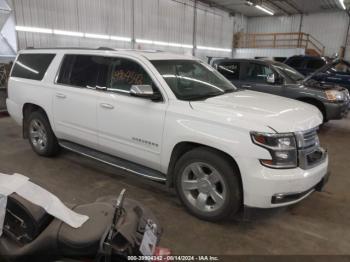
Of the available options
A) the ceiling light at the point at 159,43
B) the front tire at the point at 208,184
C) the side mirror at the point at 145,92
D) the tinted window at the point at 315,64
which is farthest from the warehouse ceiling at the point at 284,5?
→ the front tire at the point at 208,184

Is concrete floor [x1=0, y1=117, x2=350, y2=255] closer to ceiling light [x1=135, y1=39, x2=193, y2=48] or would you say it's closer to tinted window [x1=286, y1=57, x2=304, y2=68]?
tinted window [x1=286, y1=57, x2=304, y2=68]

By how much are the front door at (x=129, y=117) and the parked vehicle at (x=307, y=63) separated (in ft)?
30.4

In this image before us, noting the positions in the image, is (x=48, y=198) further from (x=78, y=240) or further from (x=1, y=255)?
(x=1, y=255)

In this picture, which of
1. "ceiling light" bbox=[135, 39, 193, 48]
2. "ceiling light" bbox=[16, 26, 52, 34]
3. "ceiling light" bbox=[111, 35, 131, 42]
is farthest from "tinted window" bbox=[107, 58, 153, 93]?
"ceiling light" bbox=[135, 39, 193, 48]

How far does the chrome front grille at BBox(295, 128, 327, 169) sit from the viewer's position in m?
2.80

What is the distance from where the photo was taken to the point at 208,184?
119 inches

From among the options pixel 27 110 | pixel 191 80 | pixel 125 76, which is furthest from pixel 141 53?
pixel 27 110

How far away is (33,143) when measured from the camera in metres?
5.05

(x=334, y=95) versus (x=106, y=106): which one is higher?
(x=106, y=106)

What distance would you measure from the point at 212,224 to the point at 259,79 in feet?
18.0

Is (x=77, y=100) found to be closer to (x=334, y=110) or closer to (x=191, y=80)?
(x=191, y=80)

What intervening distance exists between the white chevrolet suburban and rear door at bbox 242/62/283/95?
3668 mm

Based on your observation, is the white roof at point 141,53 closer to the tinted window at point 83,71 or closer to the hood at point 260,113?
the tinted window at point 83,71

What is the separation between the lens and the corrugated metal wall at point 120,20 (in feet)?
36.1
